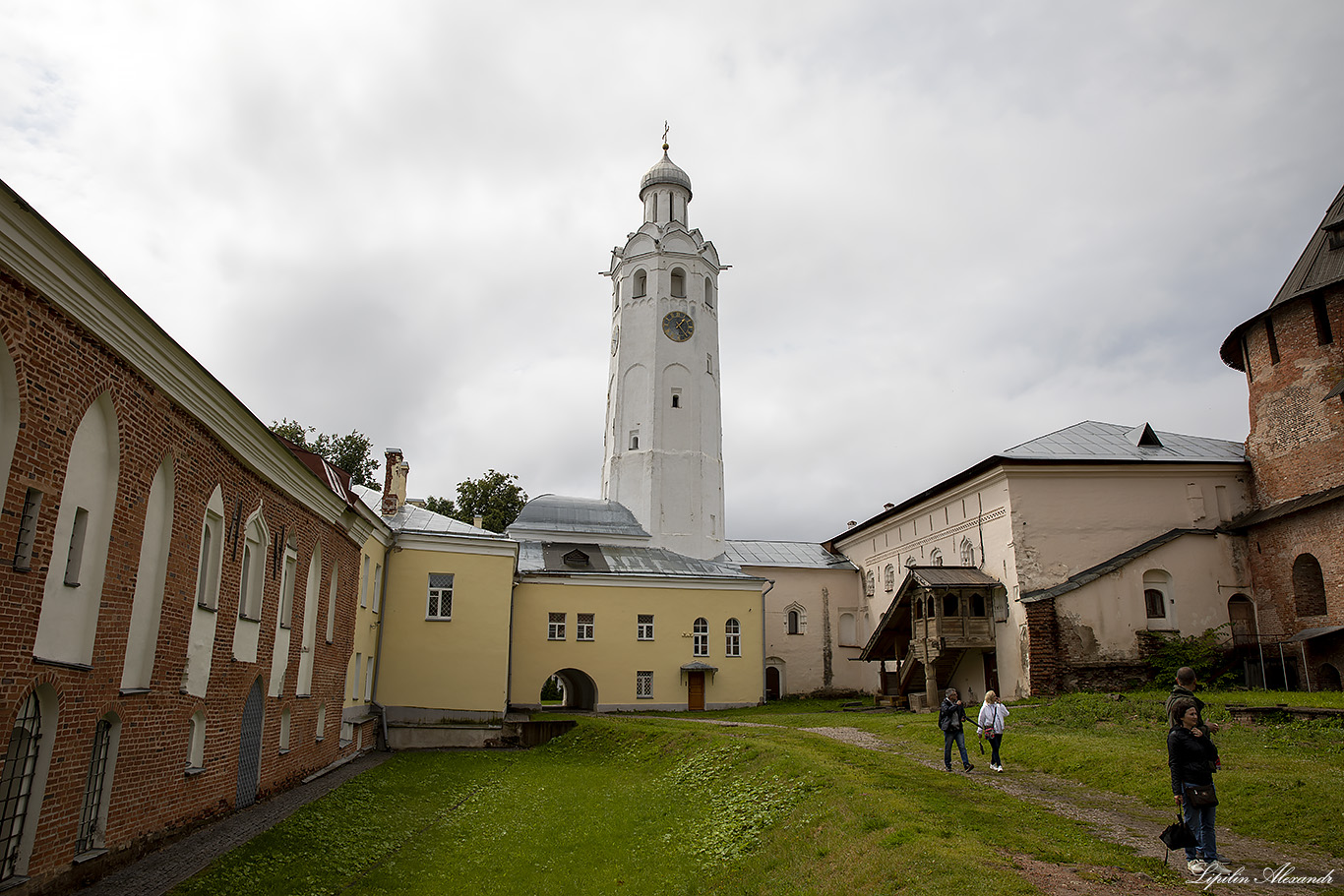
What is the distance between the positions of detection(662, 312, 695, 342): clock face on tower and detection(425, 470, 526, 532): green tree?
1215 cm

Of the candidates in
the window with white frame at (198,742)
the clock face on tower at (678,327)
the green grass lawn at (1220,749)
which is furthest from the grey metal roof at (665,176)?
the window with white frame at (198,742)

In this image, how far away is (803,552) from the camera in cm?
4644

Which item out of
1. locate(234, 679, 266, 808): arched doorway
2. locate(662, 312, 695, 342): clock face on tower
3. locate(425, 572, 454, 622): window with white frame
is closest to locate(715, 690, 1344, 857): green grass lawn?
locate(425, 572, 454, 622): window with white frame

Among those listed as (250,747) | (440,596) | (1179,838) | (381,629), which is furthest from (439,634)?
(1179,838)

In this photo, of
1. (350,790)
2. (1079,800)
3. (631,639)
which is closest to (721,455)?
(631,639)

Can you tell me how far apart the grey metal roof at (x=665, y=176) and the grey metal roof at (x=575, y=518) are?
1874cm

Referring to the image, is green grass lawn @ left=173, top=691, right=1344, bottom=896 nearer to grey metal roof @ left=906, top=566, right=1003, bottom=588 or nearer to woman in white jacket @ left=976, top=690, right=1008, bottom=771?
woman in white jacket @ left=976, top=690, right=1008, bottom=771

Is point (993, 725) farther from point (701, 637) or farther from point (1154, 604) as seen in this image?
point (701, 637)

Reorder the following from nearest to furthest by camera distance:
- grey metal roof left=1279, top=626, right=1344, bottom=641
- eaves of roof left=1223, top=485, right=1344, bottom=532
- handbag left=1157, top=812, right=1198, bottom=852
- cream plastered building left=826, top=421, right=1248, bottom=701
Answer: handbag left=1157, top=812, right=1198, bottom=852
grey metal roof left=1279, top=626, right=1344, bottom=641
eaves of roof left=1223, top=485, right=1344, bottom=532
cream plastered building left=826, top=421, right=1248, bottom=701

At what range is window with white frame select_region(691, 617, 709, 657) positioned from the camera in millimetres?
34781

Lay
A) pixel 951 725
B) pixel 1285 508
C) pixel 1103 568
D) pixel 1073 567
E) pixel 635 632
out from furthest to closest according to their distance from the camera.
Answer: pixel 635 632
pixel 1073 567
pixel 1103 568
pixel 1285 508
pixel 951 725

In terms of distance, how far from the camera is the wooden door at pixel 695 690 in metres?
34.2

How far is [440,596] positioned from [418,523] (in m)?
2.34

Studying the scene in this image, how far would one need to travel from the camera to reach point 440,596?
2728cm
